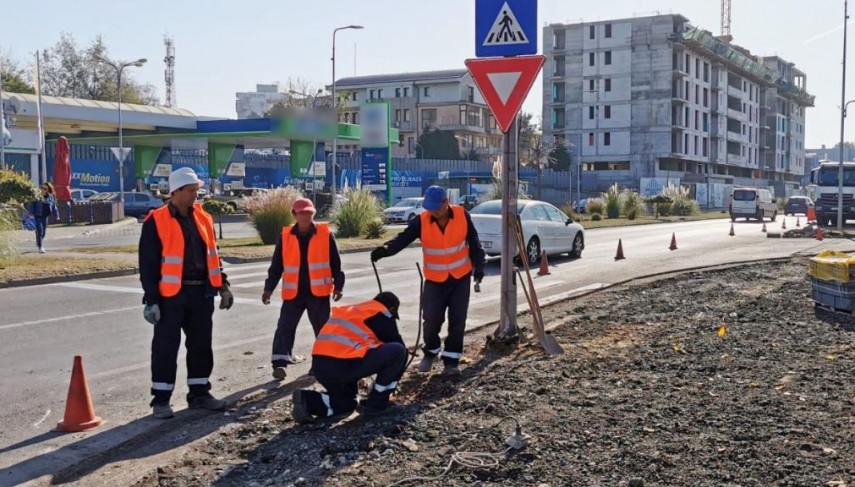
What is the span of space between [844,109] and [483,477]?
3467cm

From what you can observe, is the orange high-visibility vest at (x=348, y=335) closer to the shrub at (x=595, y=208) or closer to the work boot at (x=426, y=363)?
the work boot at (x=426, y=363)

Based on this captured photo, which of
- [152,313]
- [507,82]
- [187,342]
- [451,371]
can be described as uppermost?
[507,82]

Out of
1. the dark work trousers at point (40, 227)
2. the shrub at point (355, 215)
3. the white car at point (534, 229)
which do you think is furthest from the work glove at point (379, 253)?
the shrub at point (355, 215)

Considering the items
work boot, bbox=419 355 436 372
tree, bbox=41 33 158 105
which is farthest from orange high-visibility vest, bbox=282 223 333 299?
tree, bbox=41 33 158 105

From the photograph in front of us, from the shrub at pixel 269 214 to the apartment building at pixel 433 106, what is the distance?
253 ft

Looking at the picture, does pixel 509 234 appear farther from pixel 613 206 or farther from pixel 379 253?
pixel 613 206

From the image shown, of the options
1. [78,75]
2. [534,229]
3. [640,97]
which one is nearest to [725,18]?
[640,97]

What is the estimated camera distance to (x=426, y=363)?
7336mm

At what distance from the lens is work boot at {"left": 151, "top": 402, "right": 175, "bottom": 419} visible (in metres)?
6.16

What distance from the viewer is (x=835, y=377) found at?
6535 mm

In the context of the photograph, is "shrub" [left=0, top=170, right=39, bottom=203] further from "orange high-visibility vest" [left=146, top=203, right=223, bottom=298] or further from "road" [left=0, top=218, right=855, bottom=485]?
"orange high-visibility vest" [left=146, top=203, right=223, bottom=298]

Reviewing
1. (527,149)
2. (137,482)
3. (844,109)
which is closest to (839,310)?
(137,482)

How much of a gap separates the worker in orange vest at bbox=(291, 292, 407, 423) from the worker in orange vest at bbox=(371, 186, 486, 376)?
1.36 meters

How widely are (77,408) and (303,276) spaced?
2203mm
